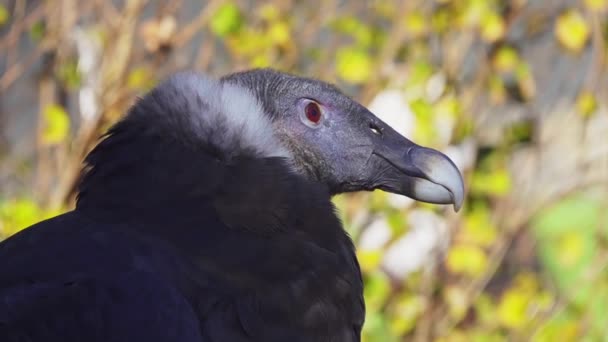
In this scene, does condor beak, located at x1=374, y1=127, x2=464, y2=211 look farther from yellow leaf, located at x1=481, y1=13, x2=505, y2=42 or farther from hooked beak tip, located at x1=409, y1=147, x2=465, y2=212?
yellow leaf, located at x1=481, y1=13, x2=505, y2=42

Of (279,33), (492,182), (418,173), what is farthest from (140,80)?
(418,173)

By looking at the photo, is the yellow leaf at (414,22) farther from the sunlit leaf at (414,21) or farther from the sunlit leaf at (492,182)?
the sunlit leaf at (492,182)

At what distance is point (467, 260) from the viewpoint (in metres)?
4.69

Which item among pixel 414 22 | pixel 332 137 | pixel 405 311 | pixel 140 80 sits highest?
pixel 414 22

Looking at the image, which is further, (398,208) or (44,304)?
(398,208)

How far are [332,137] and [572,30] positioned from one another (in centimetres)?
225

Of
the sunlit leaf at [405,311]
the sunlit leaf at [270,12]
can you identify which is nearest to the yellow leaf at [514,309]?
the sunlit leaf at [405,311]

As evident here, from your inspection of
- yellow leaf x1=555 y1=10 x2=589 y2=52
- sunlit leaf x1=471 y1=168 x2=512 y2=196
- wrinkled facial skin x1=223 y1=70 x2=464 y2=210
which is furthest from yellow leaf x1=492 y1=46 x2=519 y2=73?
wrinkled facial skin x1=223 y1=70 x2=464 y2=210

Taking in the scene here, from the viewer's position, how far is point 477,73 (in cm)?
479

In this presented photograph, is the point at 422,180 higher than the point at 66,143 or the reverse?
the reverse

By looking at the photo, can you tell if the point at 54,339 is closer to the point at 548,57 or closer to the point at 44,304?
the point at 44,304

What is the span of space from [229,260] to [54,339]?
36 cm

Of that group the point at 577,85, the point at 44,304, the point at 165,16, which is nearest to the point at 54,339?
the point at 44,304

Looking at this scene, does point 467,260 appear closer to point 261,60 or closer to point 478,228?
point 478,228
